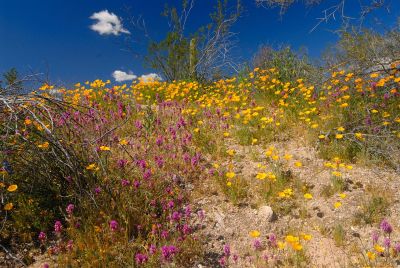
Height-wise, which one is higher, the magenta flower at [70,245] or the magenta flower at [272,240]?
the magenta flower at [70,245]

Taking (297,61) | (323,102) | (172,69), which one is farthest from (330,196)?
(172,69)

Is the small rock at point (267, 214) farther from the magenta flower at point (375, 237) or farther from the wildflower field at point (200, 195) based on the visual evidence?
the magenta flower at point (375, 237)

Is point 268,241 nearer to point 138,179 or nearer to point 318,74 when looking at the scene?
point 138,179

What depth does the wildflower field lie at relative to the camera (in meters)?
3.28

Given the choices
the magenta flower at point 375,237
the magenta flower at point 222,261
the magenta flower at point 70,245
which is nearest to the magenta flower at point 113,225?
the magenta flower at point 70,245

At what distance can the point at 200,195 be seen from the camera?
441 centimetres

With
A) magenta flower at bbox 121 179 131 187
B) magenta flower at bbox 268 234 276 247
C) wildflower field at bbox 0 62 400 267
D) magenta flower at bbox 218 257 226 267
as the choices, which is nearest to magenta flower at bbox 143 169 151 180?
wildflower field at bbox 0 62 400 267

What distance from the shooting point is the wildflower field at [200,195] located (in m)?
3.28

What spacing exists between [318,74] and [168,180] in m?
4.62

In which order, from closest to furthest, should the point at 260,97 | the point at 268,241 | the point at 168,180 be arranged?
the point at 268,241 → the point at 168,180 → the point at 260,97

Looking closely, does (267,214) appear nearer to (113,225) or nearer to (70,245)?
(113,225)

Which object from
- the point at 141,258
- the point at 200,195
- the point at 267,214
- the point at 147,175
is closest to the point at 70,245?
the point at 141,258

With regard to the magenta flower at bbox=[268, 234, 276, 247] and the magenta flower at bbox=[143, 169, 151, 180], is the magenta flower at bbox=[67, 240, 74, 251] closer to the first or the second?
the magenta flower at bbox=[143, 169, 151, 180]

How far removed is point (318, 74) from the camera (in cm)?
729
